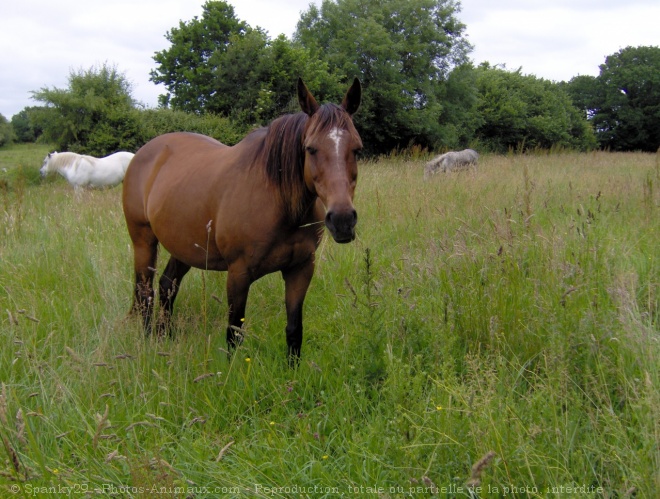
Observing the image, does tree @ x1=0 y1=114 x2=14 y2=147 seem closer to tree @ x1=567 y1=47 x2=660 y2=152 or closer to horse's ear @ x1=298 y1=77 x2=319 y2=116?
horse's ear @ x1=298 y1=77 x2=319 y2=116

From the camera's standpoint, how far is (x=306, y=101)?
2.75 meters

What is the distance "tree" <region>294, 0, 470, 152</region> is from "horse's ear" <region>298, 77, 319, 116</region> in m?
21.5

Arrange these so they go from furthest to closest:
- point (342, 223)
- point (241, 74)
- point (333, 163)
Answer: point (241, 74)
point (333, 163)
point (342, 223)

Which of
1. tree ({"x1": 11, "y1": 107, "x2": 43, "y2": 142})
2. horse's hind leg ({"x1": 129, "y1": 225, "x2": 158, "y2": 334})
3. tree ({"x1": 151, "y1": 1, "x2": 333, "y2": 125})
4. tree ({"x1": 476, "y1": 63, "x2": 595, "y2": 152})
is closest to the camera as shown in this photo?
horse's hind leg ({"x1": 129, "y1": 225, "x2": 158, "y2": 334})

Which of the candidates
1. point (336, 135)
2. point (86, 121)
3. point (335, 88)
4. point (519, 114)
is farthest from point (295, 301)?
point (519, 114)

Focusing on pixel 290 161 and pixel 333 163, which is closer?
pixel 333 163

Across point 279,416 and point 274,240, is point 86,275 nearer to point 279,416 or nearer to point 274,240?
point 274,240

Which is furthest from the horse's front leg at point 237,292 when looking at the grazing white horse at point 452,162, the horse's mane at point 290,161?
the grazing white horse at point 452,162

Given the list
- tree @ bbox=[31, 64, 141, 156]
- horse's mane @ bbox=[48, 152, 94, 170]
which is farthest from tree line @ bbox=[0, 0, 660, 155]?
horse's mane @ bbox=[48, 152, 94, 170]

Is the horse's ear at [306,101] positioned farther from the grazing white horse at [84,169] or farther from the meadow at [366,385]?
the grazing white horse at [84,169]

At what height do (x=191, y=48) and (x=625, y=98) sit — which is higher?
(x=625, y=98)

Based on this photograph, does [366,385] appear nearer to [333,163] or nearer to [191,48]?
[333,163]

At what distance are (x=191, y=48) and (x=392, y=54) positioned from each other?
11023 millimetres

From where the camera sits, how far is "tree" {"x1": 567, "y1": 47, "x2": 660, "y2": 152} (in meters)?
44.6
